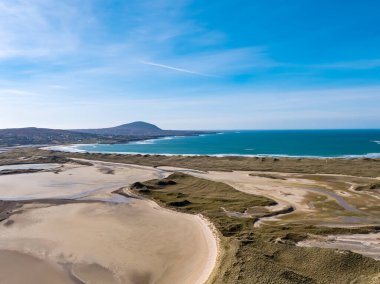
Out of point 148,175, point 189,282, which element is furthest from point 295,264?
point 148,175

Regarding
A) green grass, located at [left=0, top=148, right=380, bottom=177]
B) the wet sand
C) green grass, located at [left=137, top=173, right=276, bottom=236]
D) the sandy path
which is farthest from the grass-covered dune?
green grass, located at [left=0, top=148, right=380, bottom=177]

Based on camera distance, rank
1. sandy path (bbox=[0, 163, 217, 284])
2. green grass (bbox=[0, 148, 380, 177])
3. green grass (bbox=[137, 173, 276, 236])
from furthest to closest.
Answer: green grass (bbox=[0, 148, 380, 177]), green grass (bbox=[137, 173, 276, 236]), sandy path (bbox=[0, 163, 217, 284])

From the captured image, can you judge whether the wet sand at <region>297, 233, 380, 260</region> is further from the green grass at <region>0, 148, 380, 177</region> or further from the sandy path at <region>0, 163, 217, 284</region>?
the green grass at <region>0, 148, 380, 177</region>

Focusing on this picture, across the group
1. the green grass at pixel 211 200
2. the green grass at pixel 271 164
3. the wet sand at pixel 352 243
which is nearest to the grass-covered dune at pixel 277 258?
the green grass at pixel 211 200

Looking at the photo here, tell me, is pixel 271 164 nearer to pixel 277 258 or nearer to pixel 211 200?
pixel 211 200

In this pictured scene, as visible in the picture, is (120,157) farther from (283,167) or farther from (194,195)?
(194,195)

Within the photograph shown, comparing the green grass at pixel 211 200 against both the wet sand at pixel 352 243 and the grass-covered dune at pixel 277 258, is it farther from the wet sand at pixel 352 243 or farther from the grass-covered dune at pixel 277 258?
the wet sand at pixel 352 243

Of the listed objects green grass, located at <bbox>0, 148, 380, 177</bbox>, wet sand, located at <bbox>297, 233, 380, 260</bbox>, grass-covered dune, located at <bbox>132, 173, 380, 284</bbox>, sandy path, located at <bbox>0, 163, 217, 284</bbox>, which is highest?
green grass, located at <bbox>0, 148, 380, 177</bbox>

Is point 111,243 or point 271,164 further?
point 271,164

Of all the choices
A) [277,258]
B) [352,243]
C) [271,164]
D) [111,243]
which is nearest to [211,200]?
[111,243]

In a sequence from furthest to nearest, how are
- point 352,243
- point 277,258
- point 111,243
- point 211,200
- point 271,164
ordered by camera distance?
point 271,164, point 211,200, point 111,243, point 352,243, point 277,258
